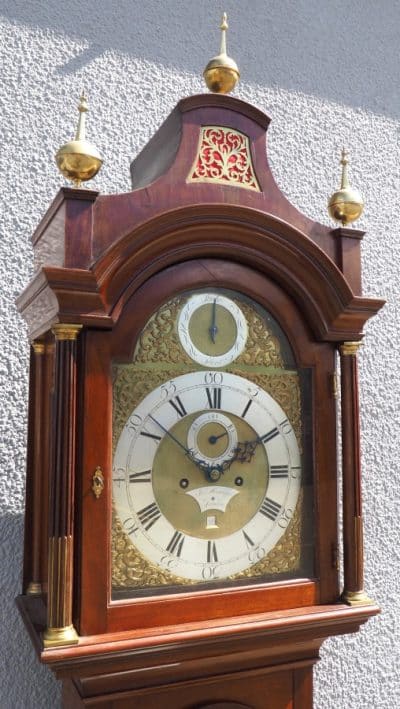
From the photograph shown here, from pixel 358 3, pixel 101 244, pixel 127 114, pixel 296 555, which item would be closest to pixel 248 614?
pixel 296 555

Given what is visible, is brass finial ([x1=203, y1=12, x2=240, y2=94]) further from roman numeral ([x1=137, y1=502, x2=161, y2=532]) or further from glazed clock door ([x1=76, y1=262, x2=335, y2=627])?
roman numeral ([x1=137, y1=502, x2=161, y2=532])

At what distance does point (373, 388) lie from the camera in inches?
51.4

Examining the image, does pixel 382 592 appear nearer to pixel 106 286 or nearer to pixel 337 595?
pixel 337 595

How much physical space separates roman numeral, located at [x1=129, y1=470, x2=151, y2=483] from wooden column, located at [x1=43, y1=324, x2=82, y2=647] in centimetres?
7

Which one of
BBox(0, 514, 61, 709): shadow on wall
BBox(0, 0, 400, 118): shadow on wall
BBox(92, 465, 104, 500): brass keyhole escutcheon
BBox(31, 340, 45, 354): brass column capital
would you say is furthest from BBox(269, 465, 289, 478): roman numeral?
BBox(0, 0, 400, 118): shadow on wall

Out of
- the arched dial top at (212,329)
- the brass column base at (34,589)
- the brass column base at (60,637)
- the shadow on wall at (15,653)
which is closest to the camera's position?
the brass column base at (60,637)

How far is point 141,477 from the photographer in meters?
0.74

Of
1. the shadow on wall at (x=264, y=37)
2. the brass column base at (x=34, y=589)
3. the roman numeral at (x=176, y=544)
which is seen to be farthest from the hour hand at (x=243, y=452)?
the shadow on wall at (x=264, y=37)

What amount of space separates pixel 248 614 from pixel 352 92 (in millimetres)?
1083

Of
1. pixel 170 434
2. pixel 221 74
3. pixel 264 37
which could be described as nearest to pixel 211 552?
pixel 170 434

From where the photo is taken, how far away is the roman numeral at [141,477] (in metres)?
0.74

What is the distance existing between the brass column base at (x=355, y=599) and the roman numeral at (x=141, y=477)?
1.01 feet

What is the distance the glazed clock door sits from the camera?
0.74m

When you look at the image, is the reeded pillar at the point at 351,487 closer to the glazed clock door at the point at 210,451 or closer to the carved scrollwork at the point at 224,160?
the glazed clock door at the point at 210,451
